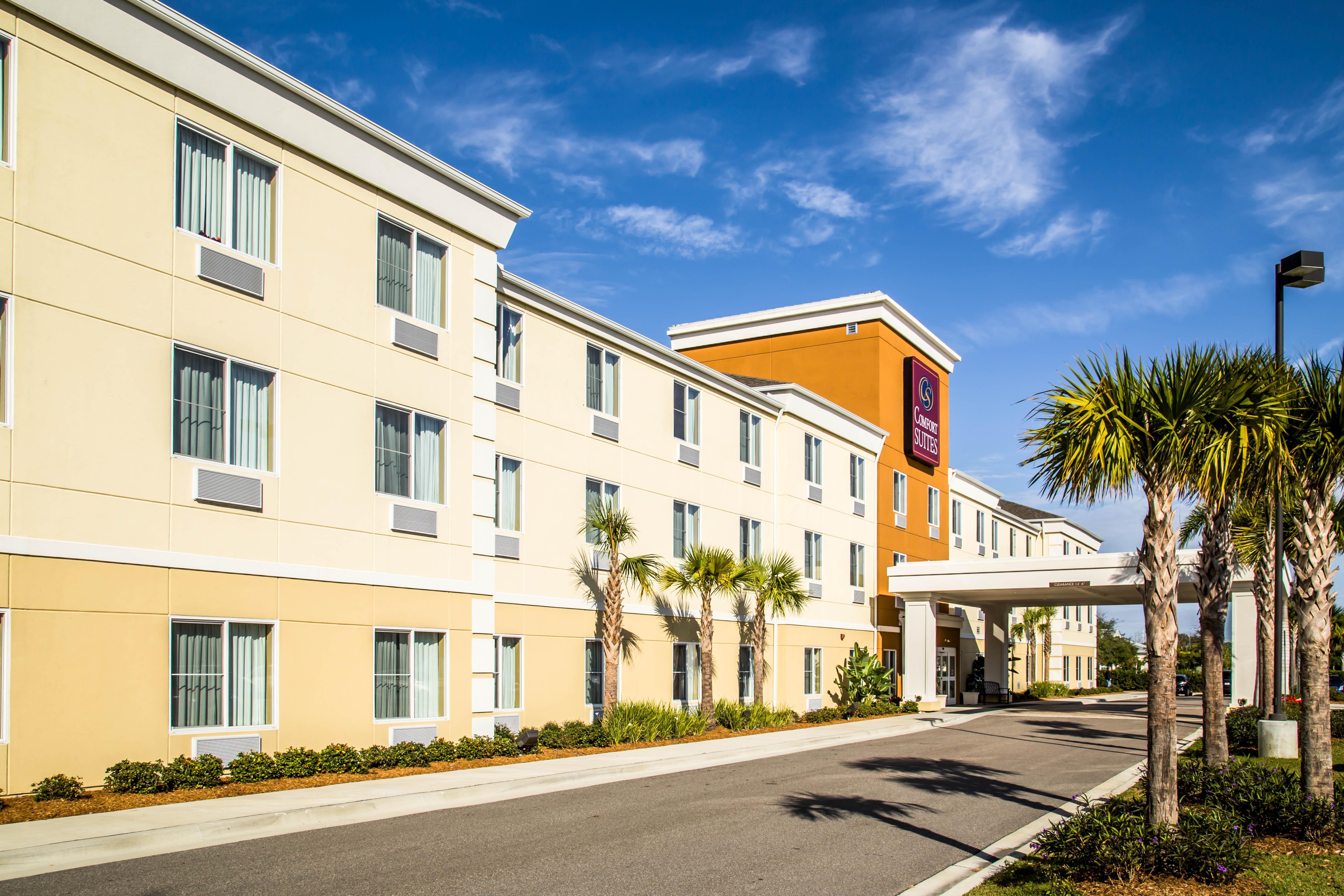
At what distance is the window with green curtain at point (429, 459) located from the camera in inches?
736

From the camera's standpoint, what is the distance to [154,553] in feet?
46.1

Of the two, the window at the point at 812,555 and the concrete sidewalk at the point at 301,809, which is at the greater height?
the window at the point at 812,555

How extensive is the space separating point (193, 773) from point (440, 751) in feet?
15.5

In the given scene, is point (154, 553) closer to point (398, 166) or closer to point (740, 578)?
point (398, 166)

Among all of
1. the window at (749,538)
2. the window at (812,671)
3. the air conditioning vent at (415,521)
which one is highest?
the air conditioning vent at (415,521)

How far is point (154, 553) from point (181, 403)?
7.01 feet

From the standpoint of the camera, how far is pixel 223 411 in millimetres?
15281

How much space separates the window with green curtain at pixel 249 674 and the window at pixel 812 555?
2123 cm

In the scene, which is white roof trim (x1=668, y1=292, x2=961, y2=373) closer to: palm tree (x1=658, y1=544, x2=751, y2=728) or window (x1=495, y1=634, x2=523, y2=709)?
palm tree (x1=658, y1=544, x2=751, y2=728)

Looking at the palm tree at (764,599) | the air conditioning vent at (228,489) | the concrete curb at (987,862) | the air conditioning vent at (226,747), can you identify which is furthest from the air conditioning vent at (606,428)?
the concrete curb at (987,862)

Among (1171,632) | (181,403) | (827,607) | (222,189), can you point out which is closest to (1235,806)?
(1171,632)

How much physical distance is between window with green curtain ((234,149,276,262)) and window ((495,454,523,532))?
666 cm

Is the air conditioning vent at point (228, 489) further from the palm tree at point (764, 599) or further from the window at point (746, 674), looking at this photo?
the window at point (746, 674)

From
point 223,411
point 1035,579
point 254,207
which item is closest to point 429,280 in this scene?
point 254,207
